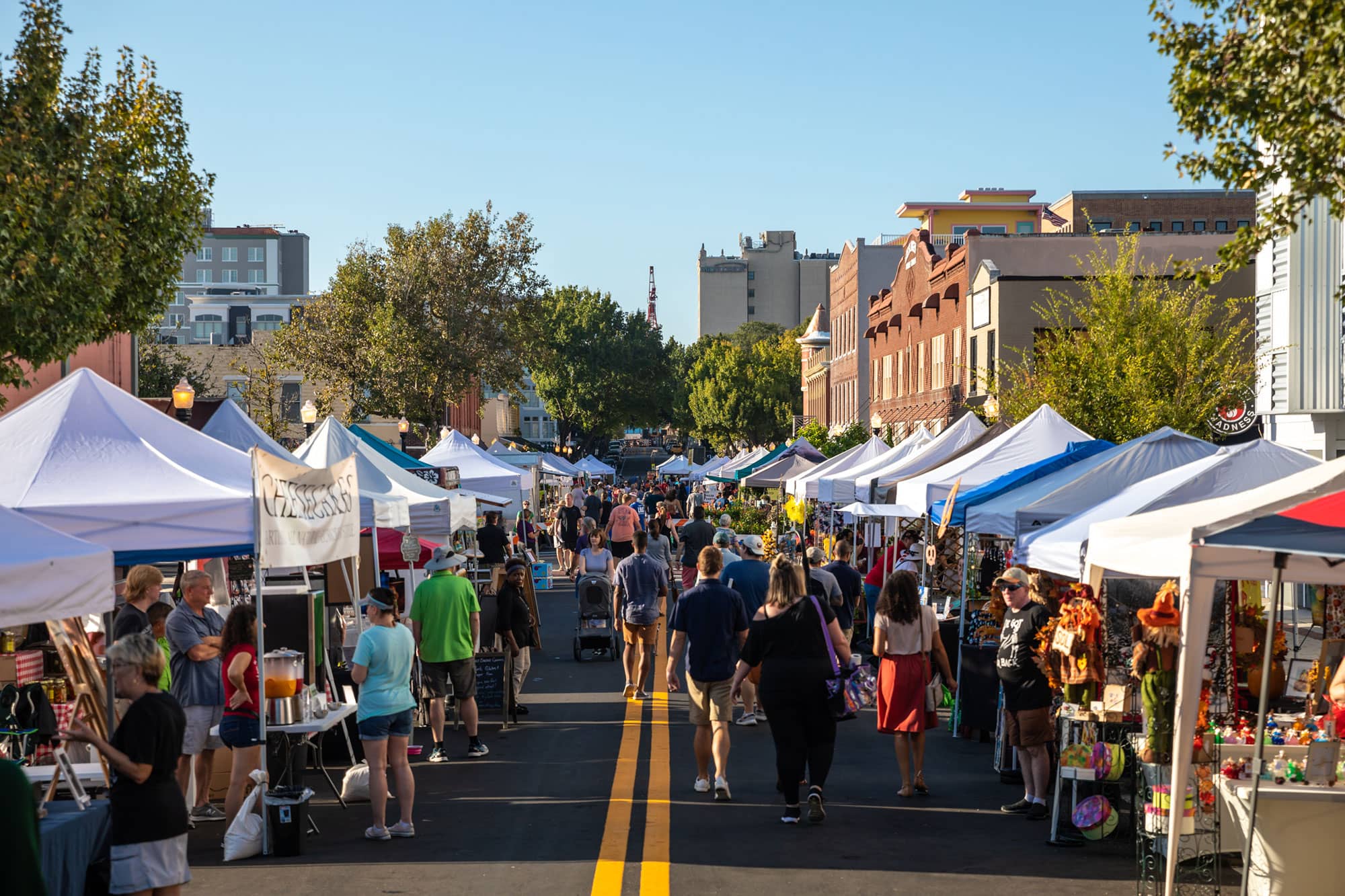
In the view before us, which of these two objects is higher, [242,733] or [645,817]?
[242,733]

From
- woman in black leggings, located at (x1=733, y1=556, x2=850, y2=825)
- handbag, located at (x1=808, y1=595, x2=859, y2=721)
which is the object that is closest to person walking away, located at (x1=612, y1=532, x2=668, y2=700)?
handbag, located at (x1=808, y1=595, x2=859, y2=721)

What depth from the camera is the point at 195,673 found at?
9.81 meters

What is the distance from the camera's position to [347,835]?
9453 millimetres

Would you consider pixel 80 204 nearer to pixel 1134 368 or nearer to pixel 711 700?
pixel 711 700

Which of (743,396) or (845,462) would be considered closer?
(845,462)

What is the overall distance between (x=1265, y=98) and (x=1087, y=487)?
4.59m

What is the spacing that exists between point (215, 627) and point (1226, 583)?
7.58 meters

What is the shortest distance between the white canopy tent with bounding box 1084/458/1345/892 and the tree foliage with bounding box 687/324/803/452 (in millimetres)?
96315

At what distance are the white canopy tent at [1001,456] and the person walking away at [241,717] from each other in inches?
359

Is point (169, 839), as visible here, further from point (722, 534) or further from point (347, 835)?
point (722, 534)

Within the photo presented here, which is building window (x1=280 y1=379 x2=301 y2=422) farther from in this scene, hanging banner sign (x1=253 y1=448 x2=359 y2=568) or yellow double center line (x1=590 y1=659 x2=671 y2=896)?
hanging banner sign (x1=253 y1=448 x2=359 y2=568)

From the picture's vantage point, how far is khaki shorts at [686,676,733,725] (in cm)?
1047

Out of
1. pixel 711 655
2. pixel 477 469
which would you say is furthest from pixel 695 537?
pixel 711 655

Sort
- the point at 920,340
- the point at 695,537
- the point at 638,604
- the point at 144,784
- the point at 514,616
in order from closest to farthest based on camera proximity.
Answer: the point at 144,784
the point at 514,616
the point at 638,604
the point at 695,537
the point at 920,340
